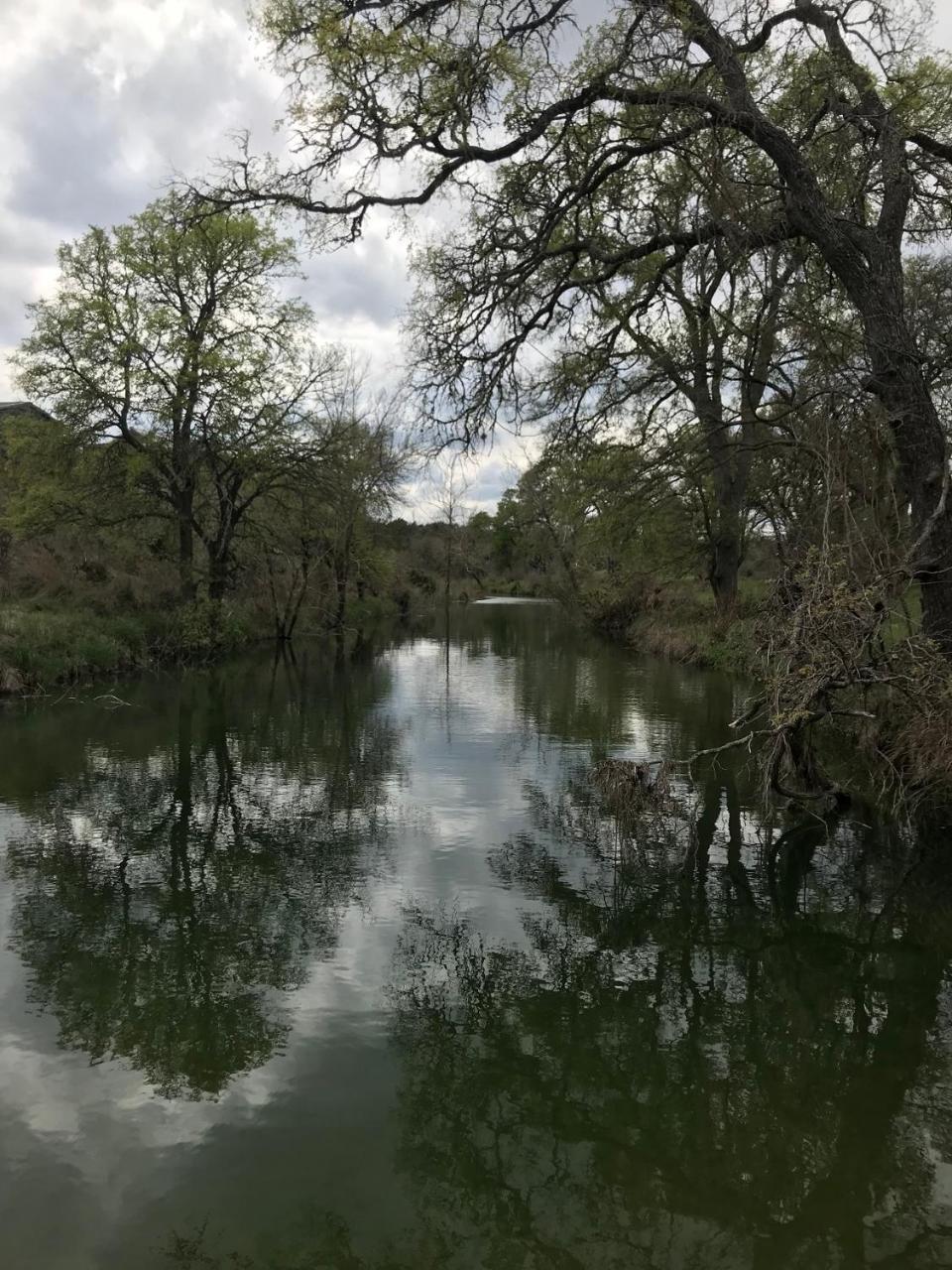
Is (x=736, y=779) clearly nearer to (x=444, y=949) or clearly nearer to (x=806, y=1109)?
(x=444, y=949)

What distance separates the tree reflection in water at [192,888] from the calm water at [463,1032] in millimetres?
33

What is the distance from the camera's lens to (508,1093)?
4273 mm

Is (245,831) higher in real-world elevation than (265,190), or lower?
lower

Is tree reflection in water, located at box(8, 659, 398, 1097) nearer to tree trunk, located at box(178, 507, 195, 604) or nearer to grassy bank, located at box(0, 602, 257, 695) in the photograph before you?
A: grassy bank, located at box(0, 602, 257, 695)

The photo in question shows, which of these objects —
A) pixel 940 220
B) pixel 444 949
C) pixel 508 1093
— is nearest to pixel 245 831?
pixel 444 949

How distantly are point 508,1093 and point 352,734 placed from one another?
9511 mm

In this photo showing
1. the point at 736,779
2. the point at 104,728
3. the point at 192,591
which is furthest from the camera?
the point at 192,591

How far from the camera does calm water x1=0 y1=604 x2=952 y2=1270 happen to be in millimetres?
3436

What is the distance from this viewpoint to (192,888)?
275 inches

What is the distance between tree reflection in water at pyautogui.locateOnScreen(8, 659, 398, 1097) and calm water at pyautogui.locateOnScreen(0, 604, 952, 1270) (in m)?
0.03

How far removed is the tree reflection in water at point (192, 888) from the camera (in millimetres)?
4840

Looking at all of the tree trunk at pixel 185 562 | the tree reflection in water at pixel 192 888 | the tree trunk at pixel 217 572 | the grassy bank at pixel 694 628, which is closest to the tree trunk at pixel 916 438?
the tree reflection in water at pixel 192 888

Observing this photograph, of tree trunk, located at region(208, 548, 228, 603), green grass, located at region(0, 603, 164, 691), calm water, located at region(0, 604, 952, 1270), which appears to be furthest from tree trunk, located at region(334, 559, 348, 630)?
Answer: calm water, located at region(0, 604, 952, 1270)

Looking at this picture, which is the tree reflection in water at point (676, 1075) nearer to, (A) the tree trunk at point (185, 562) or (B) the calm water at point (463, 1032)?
(B) the calm water at point (463, 1032)
